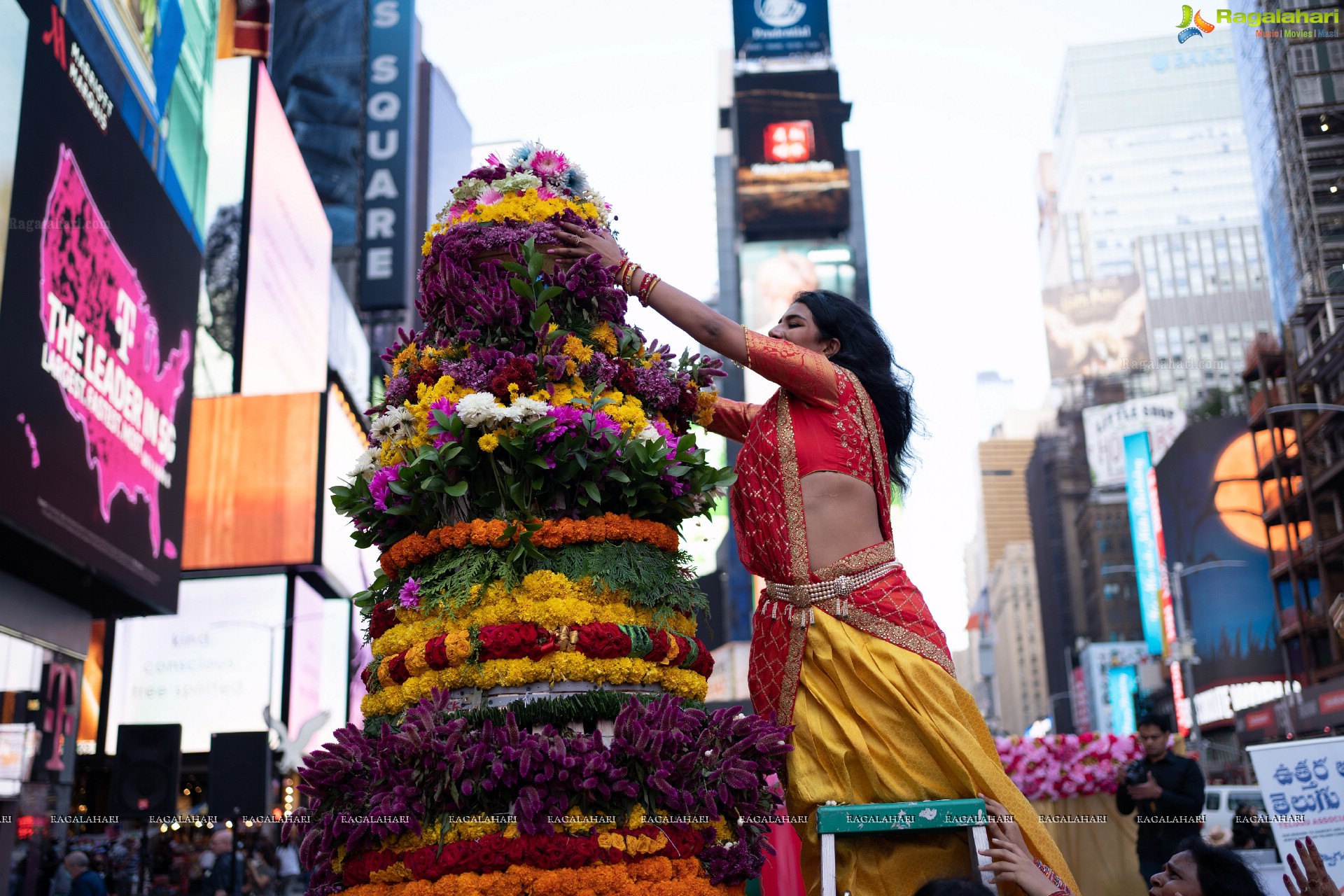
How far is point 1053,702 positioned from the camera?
108688mm

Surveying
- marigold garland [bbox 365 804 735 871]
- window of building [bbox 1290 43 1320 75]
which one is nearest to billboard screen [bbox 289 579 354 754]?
marigold garland [bbox 365 804 735 871]

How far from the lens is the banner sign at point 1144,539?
5556cm

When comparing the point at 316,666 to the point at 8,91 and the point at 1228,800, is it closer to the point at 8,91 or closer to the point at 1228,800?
the point at 8,91

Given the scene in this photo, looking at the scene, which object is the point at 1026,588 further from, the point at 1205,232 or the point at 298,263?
the point at 298,263

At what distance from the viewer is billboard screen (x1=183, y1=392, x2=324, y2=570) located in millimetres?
31016

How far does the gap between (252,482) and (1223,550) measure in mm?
44709

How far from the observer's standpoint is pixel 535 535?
13.1ft

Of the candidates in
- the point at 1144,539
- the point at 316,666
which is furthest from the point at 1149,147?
the point at 316,666

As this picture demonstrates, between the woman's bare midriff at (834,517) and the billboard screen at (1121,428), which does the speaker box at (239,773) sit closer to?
the woman's bare midriff at (834,517)

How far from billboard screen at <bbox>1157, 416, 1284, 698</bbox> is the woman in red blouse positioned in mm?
55654

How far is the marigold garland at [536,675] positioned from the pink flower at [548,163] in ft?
6.43

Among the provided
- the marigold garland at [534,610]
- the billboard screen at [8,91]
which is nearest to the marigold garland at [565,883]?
the marigold garland at [534,610]

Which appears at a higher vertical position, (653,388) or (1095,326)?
(1095,326)

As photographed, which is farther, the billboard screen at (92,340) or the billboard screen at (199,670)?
the billboard screen at (199,670)
